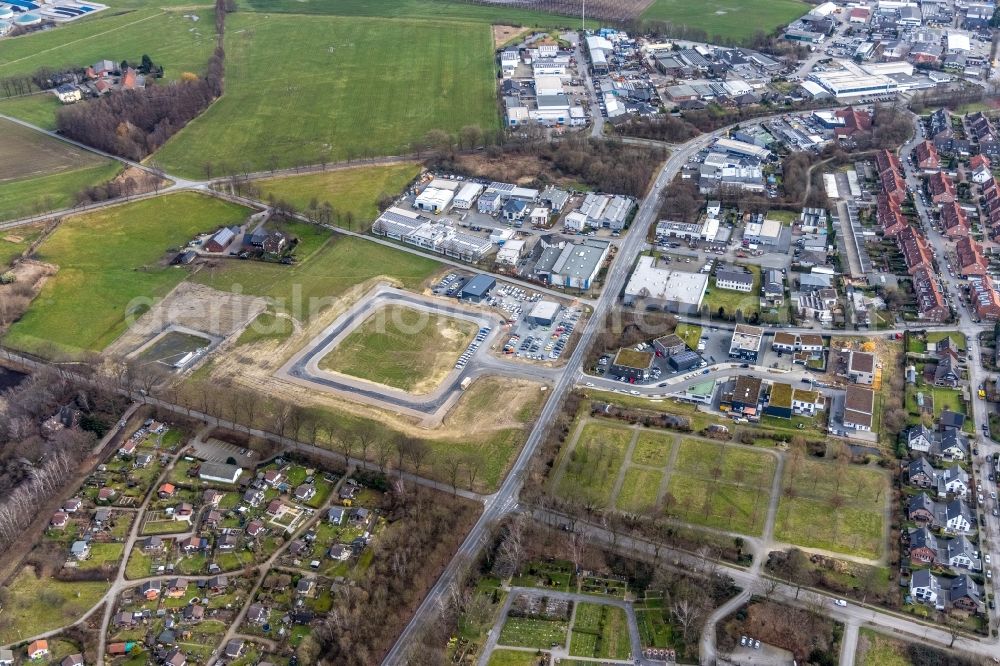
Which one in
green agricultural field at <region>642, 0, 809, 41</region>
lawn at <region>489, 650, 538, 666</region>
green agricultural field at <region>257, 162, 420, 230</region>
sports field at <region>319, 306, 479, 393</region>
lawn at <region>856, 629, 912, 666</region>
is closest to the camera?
lawn at <region>856, 629, 912, 666</region>

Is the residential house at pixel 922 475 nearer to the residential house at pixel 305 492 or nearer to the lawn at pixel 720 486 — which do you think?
the lawn at pixel 720 486

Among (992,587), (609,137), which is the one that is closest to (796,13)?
(609,137)

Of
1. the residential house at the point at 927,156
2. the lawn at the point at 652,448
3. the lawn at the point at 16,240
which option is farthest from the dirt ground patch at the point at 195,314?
the residential house at the point at 927,156

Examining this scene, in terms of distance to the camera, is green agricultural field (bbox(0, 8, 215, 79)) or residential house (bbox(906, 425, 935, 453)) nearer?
residential house (bbox(906, 425, 935, 453))

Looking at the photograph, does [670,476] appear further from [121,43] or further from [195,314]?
[121,43]

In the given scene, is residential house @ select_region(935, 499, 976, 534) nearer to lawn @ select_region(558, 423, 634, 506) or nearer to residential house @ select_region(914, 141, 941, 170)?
lawn @ select_region(558, 423, 634, 506)

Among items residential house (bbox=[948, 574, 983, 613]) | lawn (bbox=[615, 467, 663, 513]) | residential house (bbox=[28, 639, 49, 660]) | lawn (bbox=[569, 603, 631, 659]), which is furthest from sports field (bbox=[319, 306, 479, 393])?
residential house (bbox=[948, 574, 983, 613])
